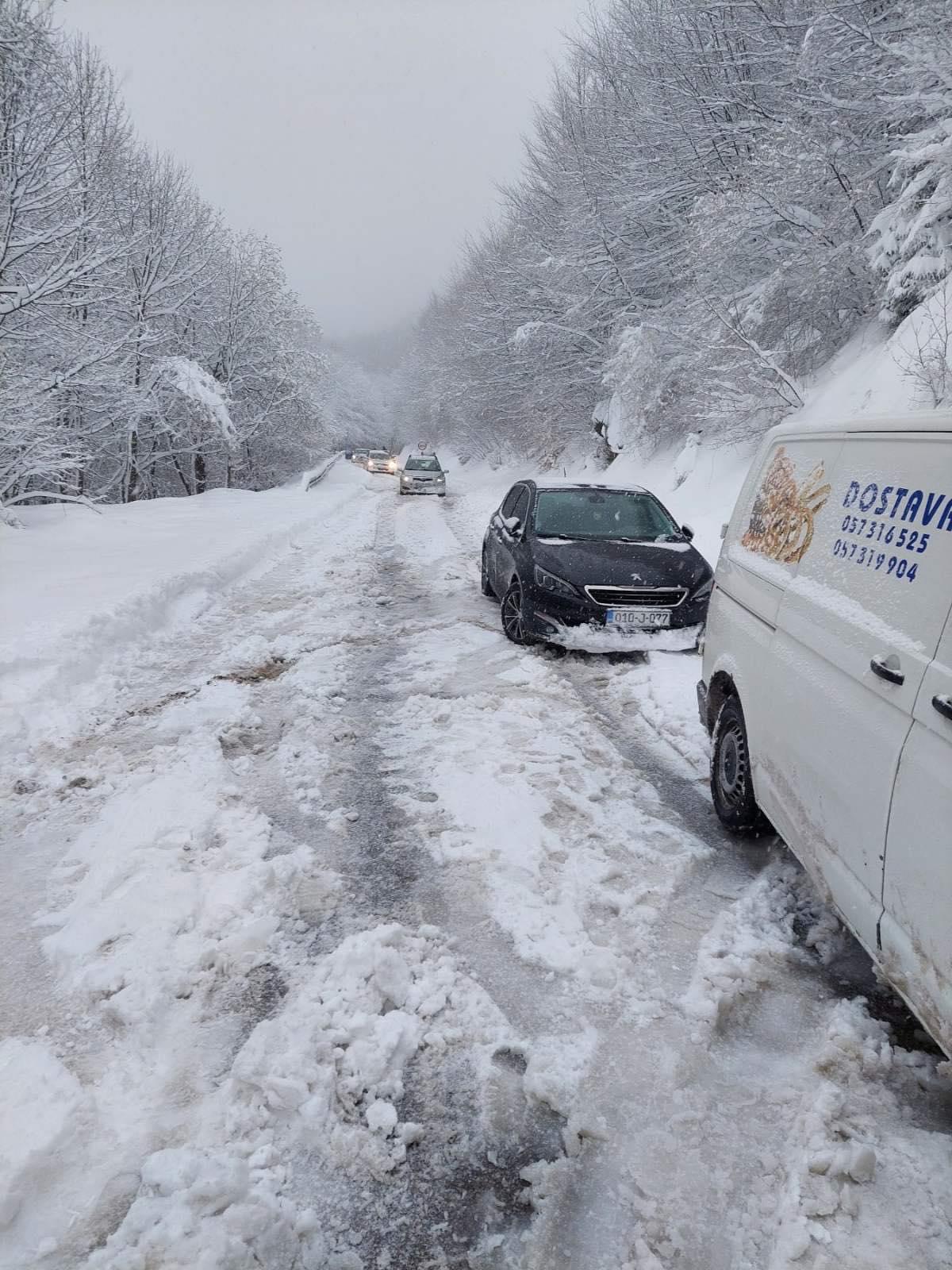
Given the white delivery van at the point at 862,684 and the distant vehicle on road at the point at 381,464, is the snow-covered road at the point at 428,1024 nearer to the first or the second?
the white delivery van at the point at 862,684

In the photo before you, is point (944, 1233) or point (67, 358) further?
point (67, 358)

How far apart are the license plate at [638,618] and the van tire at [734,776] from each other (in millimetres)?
2358

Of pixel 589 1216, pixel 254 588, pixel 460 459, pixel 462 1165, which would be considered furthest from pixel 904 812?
pixel 460 459

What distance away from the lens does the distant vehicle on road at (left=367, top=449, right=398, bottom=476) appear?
148 ft

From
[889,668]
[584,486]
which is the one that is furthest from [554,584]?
[889,668]

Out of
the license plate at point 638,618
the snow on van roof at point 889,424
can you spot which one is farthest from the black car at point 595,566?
the snow on van roof at point 889,424

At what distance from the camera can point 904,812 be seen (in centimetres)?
213

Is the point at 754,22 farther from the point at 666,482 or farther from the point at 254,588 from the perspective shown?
the point at 254,588

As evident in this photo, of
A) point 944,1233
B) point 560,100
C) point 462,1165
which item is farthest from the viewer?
point 560,100

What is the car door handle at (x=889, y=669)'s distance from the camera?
2.23m

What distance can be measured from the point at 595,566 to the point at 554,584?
447 mm

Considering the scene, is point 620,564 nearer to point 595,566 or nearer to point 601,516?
point 595,566

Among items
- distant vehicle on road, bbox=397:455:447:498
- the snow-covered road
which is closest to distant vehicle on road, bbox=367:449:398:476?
distant vehicle on road, bbox=397:455:447:498

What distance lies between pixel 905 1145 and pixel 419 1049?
5.12 ft
